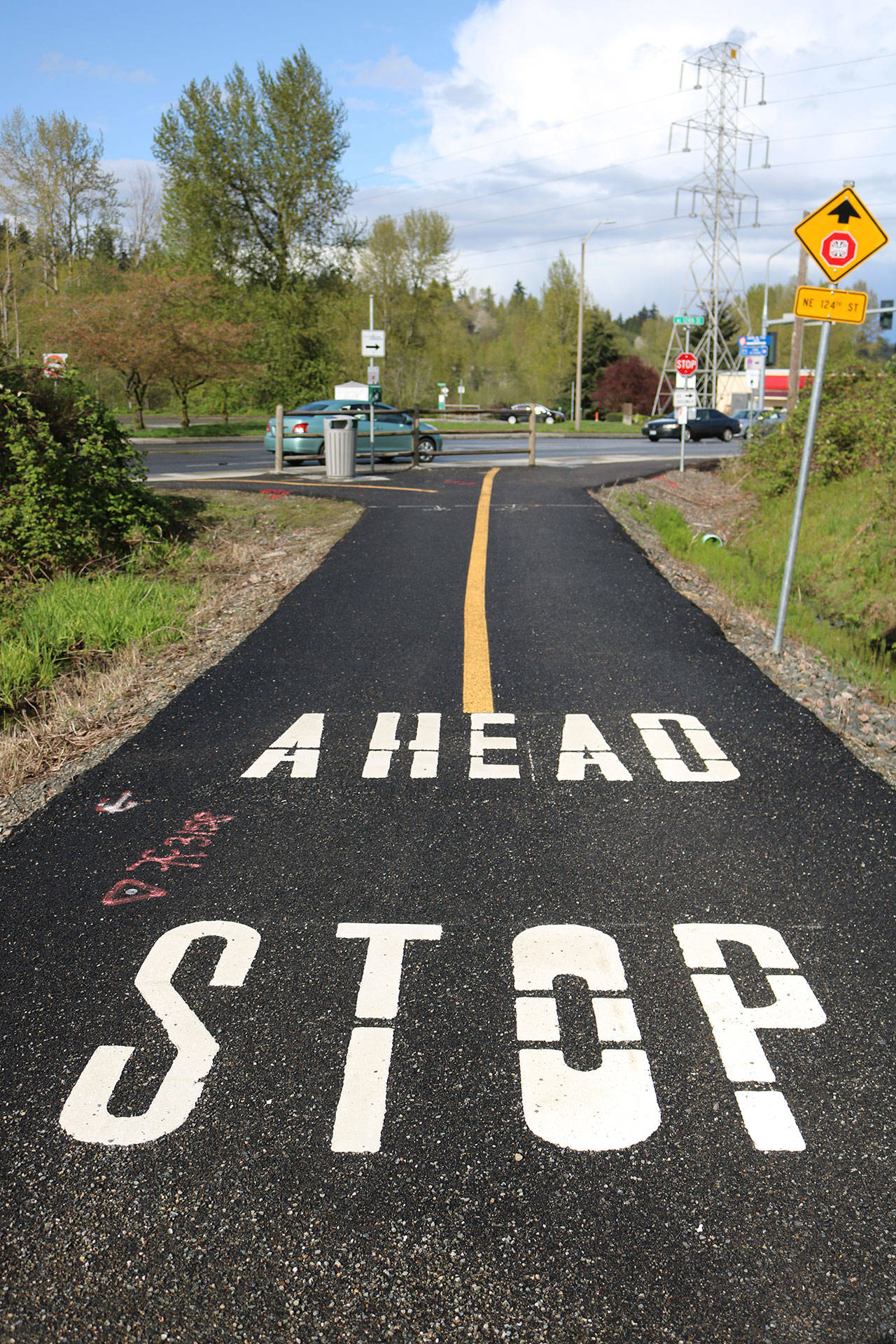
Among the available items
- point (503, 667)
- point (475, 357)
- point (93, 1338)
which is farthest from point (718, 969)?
point (475, 357)

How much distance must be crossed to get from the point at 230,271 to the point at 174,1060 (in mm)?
50570

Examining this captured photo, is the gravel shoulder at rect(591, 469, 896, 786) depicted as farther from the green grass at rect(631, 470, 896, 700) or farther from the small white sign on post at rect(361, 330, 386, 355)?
the small white sign on post at rect(361, 330, 386, 355)

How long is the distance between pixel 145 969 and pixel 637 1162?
1803 millimetres

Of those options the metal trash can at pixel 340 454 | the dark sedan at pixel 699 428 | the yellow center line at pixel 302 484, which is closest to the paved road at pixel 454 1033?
the yellow center line at pixel 302 484

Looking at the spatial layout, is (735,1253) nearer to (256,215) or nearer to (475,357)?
(256,215)

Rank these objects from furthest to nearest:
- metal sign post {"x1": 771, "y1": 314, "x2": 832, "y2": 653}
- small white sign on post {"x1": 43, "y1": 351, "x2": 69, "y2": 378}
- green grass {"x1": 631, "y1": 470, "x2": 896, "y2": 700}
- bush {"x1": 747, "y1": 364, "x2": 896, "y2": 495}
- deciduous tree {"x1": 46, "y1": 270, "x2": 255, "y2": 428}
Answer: deciduous tree {"x1": 46, "y1": 270, "x2": 255, "y2": 428} → bush {"x1": 747, "y1": 364, "x2": 896, "y2": 495} → small white sign on post {"x1": 43, "y1": 351, "x2": 69, "y2": 378} → green grass {"x1": 631, "y1": 470, "x2": 896, "y2": 700} → metal sign post {"x1": 771, "y1": 314, "x2": 832, "y2": 653}

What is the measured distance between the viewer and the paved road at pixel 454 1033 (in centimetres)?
236

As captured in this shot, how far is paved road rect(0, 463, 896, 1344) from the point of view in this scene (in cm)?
236

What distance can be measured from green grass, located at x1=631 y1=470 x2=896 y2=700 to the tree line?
24.1 m

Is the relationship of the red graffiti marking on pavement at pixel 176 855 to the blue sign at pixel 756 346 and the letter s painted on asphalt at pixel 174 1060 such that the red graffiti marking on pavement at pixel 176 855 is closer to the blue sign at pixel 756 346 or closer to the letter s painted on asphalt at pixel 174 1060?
the letter s painted on asphalt at pixel 174 1060

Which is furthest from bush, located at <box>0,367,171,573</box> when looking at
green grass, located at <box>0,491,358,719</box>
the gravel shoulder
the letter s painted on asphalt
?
the letter s painted on asphalt

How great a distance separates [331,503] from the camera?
50.3ft

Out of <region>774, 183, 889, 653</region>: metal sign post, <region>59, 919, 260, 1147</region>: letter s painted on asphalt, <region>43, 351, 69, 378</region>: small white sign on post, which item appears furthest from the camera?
<region>43, 351, 69, 378</region>: small white sign on post

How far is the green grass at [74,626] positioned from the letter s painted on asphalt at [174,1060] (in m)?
4.30
